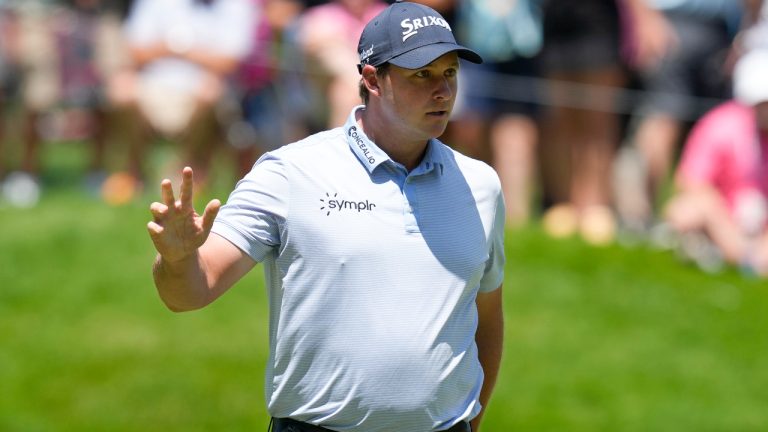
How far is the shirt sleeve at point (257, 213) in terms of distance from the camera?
15.1ft

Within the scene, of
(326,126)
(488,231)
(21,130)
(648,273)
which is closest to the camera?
(488,231)

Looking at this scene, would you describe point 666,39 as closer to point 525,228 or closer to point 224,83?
point 525,228

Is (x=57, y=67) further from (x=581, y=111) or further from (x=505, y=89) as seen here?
(x=581, y=111)

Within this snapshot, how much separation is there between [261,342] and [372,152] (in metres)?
4.94

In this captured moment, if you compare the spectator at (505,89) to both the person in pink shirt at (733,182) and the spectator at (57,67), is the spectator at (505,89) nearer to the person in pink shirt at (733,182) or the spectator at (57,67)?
the person in pink shirt at (733,182)

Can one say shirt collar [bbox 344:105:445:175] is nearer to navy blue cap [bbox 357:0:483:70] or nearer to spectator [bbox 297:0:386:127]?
navy blue cap [bbox 357:0:483:70]

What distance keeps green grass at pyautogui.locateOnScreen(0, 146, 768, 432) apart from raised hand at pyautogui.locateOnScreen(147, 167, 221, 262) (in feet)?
15.3

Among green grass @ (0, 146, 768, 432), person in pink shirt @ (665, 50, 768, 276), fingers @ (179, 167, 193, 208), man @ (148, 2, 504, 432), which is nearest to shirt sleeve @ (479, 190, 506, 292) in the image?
man @ (148, 2, 504, 432)

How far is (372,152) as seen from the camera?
4.75 metres

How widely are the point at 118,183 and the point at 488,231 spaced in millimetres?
6915

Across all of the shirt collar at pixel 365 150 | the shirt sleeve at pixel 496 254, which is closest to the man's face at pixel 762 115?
the shirt sleeve at pixel 496 254

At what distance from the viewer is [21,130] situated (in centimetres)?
1227

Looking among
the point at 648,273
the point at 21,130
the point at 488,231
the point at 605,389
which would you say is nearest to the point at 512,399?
the point at 605,389

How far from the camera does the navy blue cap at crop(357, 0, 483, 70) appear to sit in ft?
15.3
